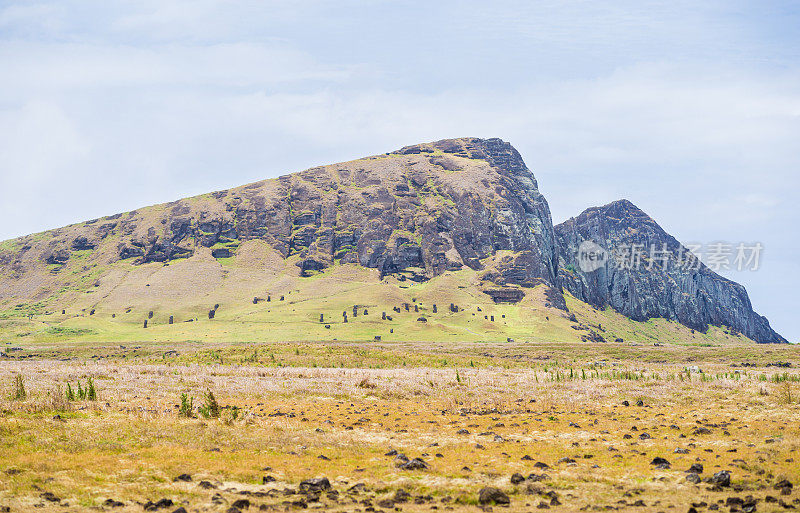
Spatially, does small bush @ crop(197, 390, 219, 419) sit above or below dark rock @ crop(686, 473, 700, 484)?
above

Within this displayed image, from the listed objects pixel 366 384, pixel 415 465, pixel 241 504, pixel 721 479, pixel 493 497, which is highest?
pixel 241 504

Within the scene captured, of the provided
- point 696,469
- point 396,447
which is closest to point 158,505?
point 396,447

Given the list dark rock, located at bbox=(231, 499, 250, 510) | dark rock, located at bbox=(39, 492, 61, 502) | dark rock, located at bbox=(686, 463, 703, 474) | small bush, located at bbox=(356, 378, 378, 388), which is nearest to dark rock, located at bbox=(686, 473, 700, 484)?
dark rock, located at bbox=(686, 463, 703, 474)

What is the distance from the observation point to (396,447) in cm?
2359

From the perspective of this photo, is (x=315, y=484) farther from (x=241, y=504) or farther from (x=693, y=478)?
(x=693, y=478)

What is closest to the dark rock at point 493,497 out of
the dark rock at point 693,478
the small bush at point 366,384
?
the dark rock at point 693,478

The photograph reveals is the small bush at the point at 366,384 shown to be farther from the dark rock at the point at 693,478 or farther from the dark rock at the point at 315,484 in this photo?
the dark rock at the point at 693,478

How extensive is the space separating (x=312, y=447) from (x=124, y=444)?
7298mm

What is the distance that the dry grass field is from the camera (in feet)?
52.4

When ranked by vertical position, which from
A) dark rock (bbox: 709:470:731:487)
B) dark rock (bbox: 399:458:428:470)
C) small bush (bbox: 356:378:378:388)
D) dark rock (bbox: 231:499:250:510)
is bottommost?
small bush (bbox: 356:378:378:388)

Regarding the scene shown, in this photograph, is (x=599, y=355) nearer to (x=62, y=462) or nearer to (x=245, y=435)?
(x=245, y=435)

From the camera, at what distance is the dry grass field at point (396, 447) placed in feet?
52.4

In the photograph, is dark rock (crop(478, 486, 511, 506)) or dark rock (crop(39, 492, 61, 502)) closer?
dark rock (crop(39, 492, 61, 502))

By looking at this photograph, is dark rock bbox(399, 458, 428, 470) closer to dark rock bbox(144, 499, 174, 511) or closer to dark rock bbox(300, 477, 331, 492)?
dark rock bbox(300, 477, 331, 492)
